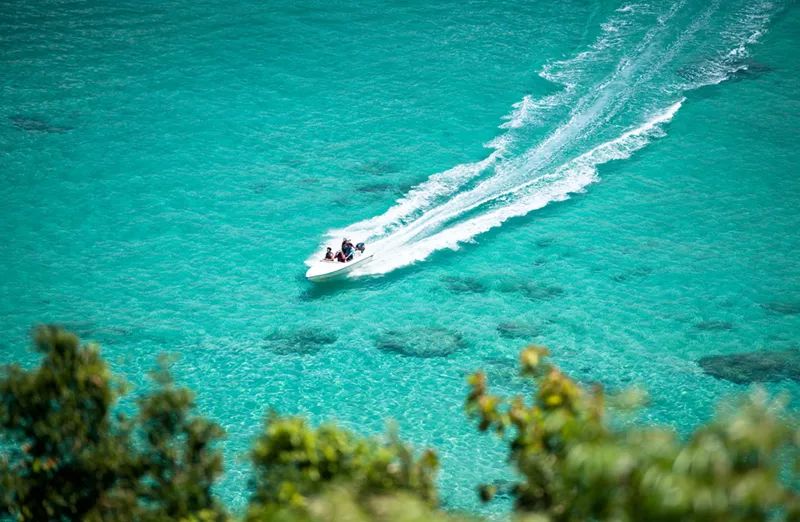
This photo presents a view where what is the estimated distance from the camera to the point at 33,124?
120 feet

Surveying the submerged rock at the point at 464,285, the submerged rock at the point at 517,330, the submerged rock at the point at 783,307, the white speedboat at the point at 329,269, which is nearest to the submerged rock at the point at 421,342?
the submerged rock at the point at 517,330

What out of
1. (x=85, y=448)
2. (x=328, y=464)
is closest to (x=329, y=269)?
(x=85, y=448)

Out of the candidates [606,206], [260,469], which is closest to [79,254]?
[606,206]

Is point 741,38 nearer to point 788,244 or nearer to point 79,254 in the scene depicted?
point 788,244

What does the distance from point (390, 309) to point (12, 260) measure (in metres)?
12.4

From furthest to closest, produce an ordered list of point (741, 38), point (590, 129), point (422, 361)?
point (741, 38), point (590, 129), point (422, 361)

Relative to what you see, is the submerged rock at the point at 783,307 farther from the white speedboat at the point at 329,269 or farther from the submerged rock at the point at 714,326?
the white speedboat at the point at 329,269

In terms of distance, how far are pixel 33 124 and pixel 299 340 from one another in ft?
57.4

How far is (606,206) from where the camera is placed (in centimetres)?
3372

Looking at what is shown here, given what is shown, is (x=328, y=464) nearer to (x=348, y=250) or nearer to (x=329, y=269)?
(x=329, y=269)

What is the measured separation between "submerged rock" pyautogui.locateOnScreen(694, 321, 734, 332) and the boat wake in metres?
8.01

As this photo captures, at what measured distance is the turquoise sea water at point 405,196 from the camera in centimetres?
2552

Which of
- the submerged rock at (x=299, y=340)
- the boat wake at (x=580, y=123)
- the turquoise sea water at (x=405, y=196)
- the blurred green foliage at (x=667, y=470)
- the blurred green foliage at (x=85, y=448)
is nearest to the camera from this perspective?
the blurred green foliage at (x=667, y=470)

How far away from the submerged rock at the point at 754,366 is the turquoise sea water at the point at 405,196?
324mm
